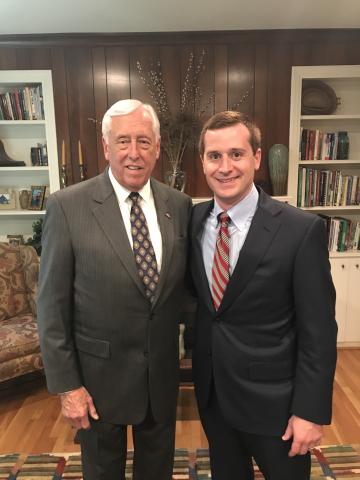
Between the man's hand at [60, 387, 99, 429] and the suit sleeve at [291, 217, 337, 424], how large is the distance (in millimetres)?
687

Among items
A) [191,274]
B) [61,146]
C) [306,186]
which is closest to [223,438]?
[191,274]

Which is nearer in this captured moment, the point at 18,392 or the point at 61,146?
the point at 18,392

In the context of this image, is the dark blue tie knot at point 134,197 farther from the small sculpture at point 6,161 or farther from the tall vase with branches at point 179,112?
the small sculpture at point 6,161

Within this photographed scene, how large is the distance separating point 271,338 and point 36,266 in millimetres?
2196

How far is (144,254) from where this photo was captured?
1312mm

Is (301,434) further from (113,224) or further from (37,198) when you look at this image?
(37,198)

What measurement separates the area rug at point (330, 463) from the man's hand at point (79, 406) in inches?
36.7

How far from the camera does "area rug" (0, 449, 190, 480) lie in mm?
1962

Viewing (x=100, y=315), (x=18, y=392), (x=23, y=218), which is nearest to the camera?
(x=100, y=315)

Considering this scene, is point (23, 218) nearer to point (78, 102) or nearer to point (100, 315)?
point (78, 102)

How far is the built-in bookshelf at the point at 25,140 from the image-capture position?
10.0 feet

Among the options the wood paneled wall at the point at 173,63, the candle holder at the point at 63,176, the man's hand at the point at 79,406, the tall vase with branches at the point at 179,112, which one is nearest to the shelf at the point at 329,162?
the wood paneled wall at the point at 173,63

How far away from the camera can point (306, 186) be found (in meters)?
3.29

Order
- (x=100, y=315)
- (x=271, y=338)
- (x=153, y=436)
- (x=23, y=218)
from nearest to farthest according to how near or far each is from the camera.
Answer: (x=271, y=338)
(x=100, y=315)
(x=153, y=436)
(x=23, y=218)
